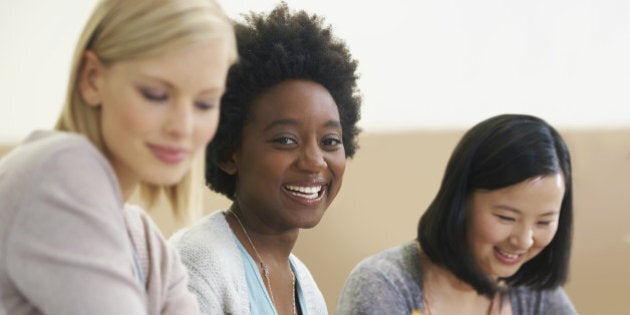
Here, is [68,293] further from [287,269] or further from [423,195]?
[423,195]

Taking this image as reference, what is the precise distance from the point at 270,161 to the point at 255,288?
0.69ft

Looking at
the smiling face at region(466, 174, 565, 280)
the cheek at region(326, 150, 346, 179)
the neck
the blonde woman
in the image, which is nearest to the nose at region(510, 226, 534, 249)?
the smiling face at region(466, 174, 565, 280)

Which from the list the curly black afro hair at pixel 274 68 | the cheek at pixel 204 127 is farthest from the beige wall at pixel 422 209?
the cheek at pixel 204 127

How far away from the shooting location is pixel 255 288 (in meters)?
1.46

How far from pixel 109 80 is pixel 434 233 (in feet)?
2.54

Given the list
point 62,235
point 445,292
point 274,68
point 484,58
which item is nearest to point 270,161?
point 274,68

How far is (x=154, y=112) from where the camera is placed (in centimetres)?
82

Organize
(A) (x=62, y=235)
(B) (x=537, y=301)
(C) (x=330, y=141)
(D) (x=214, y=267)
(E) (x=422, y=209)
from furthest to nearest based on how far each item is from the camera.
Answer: (E) (x=422, y=209)
(B) (x=537, y=301)
(C) (x=330, y=141)
(D) (x=214, y=267)
(A) (x=62, y=235)

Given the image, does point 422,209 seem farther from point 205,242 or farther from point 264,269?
point 205,242

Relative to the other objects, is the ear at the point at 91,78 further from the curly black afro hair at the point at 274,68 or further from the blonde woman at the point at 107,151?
the curly black afro hair at the point at 274,68

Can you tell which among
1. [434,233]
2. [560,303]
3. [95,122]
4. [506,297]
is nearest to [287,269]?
[434,233]

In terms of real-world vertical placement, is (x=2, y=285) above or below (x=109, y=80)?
below

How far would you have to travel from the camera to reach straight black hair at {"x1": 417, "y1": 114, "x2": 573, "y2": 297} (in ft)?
4.68

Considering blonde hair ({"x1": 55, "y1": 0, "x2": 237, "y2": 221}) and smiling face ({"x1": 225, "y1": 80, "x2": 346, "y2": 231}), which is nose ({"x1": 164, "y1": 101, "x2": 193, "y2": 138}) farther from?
smiling face ({"x1": 225, "y1": 80, "x2": 346, "y2": 231})
